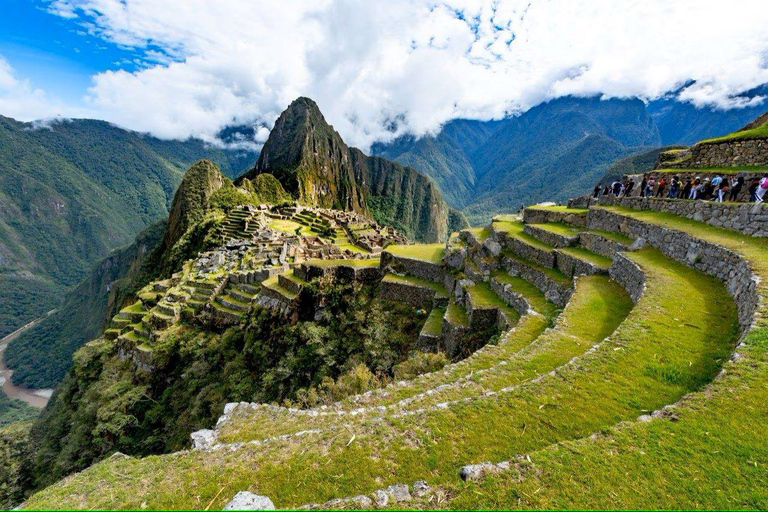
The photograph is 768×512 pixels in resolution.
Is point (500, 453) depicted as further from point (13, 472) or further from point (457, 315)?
point (13, 472)

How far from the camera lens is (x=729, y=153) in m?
17.6

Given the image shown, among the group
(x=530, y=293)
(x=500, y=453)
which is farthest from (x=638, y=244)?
(x=500, y=453)

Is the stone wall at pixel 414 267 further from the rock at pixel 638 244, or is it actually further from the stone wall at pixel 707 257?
the rock at pixel 638 244

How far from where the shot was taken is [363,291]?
2288 centimetres

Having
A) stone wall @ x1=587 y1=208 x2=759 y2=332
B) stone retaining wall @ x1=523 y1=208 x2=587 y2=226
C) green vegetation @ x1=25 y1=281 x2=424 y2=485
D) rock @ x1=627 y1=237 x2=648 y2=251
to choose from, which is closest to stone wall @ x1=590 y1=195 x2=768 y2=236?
stone wall @ x1=587 y1=208 x2=759 y2=332

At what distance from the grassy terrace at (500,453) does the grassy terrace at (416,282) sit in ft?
41.7

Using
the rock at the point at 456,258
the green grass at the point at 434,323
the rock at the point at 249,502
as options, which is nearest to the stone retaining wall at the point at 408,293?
the green grass at the point at 434,323

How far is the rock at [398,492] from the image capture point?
13.4ft

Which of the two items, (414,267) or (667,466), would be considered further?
(414,267)

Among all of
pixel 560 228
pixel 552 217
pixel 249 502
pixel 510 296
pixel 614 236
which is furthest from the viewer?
pixel 552 217

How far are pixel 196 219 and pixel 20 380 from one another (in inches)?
3486

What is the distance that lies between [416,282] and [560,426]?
15.8 m

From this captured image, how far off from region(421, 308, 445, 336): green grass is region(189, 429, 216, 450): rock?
34.8ft

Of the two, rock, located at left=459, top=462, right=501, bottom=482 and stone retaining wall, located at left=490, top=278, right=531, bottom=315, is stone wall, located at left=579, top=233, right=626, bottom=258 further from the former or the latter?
rock, located at left=459, top=462, right=501, bottom=482
